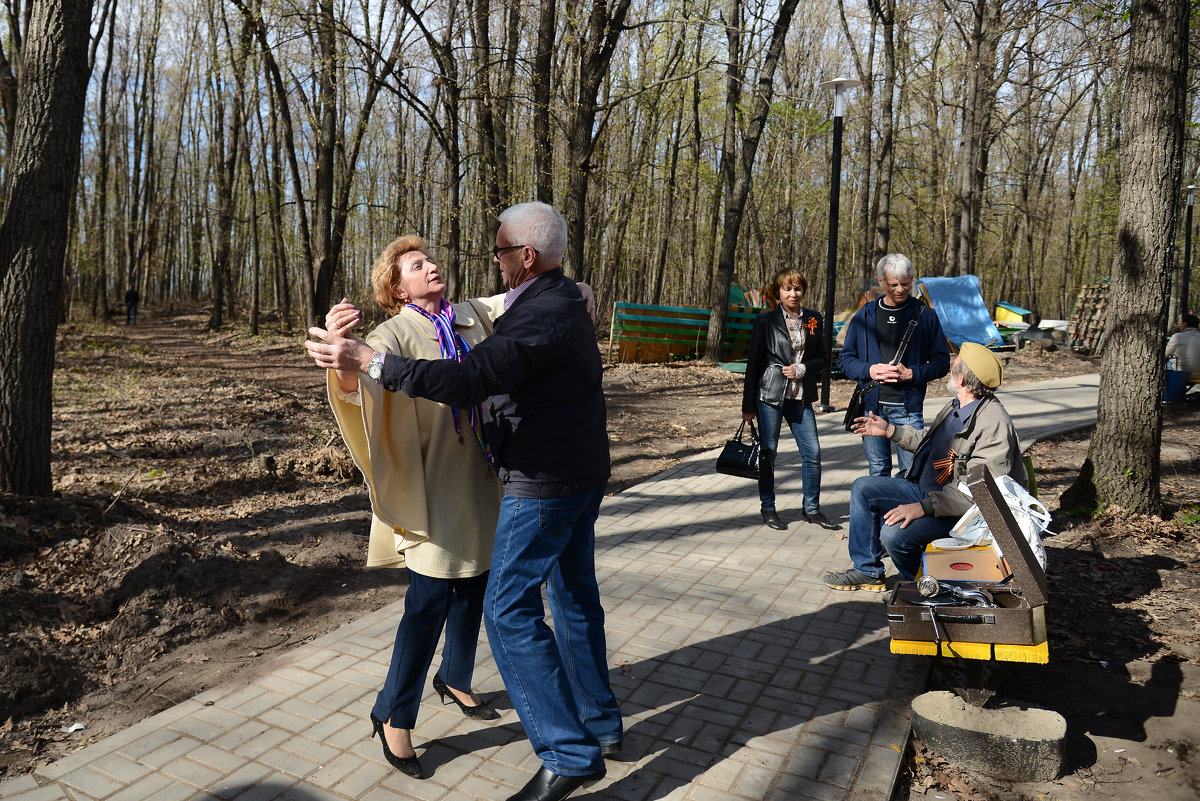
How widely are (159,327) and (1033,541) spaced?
36228 millimetres

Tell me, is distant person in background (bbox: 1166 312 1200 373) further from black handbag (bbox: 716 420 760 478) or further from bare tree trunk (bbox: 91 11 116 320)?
bare tree trunk (bbox: 91 11 116 320)

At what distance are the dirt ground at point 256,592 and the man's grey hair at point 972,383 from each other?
4.76 ft

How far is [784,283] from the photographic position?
6383mm

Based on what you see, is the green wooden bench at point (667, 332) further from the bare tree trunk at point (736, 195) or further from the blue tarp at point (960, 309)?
the blue tarp at point (960, 309)

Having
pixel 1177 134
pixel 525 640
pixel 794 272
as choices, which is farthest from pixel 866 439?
pixel 525 640

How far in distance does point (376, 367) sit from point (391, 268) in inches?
27.5

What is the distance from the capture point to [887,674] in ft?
13.5

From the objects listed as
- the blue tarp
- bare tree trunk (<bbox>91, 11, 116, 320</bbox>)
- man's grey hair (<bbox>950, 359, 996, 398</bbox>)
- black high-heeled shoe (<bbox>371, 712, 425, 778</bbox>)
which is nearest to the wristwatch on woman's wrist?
black high-heeled shoe (<bbox>371, 712, 425, 778</bbox>)

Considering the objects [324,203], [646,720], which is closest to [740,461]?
[646,720]

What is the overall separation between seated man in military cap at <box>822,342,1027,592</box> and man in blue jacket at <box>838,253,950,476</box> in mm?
1006

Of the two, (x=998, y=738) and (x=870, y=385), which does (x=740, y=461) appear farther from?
(x=998, y=738)

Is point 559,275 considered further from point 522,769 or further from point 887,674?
point 887,674

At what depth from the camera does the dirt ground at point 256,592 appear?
12.0ft

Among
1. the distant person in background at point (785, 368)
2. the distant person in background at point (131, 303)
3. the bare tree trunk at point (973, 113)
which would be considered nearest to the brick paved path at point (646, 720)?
the distant person in background at point (785, 368)
